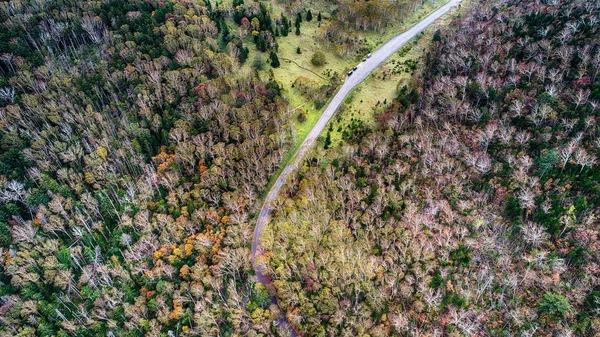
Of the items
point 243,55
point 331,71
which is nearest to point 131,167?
point 243,55

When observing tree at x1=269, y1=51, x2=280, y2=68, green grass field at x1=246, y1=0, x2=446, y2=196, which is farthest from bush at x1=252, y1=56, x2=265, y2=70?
tree at x1=269, y1=51, x2=280, y2=68

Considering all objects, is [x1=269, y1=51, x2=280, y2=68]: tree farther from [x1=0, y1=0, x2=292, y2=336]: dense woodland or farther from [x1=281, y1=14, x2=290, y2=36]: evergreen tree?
[x1=281, y1=14, x2=290, y2=36]: evergreen tree

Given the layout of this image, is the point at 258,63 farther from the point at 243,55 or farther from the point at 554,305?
the point at 554,305

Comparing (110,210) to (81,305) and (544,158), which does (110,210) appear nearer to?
(81,305)

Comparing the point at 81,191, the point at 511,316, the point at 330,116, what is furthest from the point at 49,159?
the point at 511,316

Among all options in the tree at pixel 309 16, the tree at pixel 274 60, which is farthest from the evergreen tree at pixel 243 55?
the tree at pixel 309 16

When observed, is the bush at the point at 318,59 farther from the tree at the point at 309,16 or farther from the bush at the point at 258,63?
the tree at the point at 309,16
